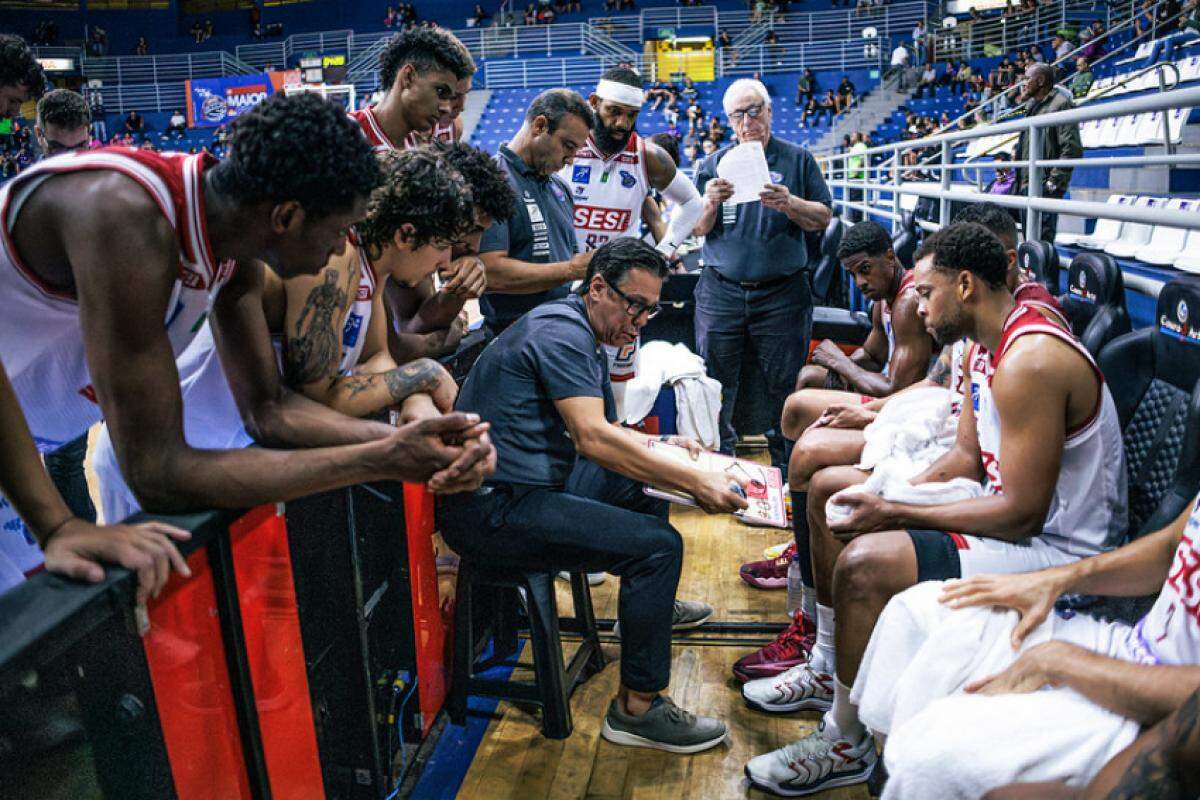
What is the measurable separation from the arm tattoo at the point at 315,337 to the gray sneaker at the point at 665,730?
1.36 m

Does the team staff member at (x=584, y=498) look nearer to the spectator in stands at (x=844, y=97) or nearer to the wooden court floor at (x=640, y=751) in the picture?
the wooden court floor at (x=640, y=751)

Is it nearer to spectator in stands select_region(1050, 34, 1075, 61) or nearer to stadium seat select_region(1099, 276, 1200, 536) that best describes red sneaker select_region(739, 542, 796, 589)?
stadium seat select_region(1099, 276, 1200, 536)

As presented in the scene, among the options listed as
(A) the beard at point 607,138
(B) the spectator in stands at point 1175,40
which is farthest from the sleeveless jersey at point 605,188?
(B) the spectator in stands at point 1175,40

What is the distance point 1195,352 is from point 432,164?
5.87 ft

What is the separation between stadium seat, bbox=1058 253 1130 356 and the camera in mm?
2432

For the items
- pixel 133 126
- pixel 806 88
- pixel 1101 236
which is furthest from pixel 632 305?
pixel 133 126

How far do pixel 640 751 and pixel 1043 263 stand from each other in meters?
1.96

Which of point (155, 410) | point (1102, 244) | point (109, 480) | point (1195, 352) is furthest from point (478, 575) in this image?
point (1102, 244)

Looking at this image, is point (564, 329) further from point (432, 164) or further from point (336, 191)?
point (336, 191)

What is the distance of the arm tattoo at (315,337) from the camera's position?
1.84 meters

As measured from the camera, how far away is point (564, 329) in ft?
8.39

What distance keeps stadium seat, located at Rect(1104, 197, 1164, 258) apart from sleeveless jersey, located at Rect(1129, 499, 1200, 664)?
181 inches

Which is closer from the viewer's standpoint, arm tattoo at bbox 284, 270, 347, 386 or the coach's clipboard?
arm tattoo at bbox 284, 270, 347, 386

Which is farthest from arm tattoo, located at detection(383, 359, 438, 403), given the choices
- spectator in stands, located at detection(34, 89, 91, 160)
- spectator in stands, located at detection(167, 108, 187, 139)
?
spectator in stands, located at detection(167, 108, 187, 139)
